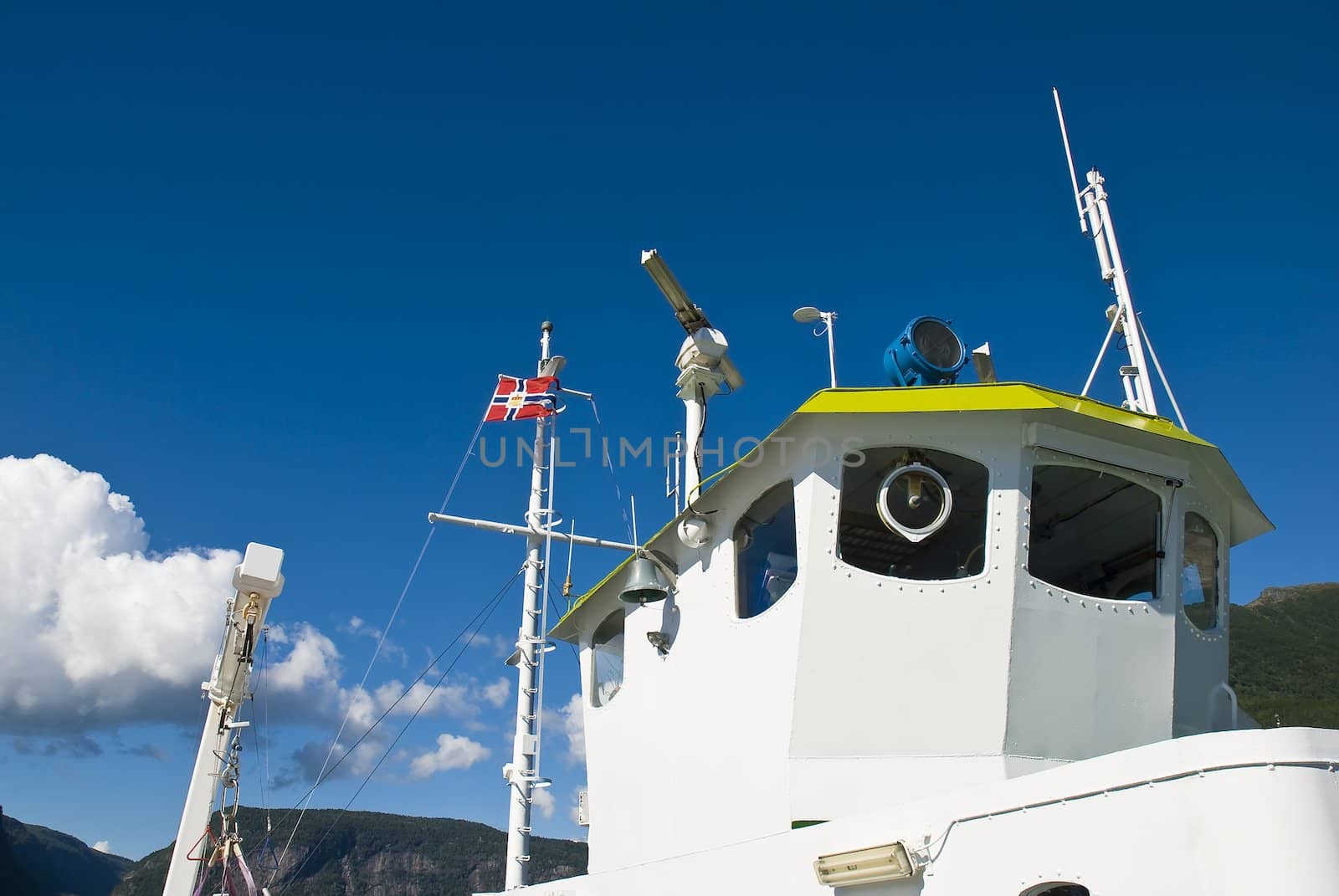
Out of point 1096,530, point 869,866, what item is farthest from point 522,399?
point 869,866

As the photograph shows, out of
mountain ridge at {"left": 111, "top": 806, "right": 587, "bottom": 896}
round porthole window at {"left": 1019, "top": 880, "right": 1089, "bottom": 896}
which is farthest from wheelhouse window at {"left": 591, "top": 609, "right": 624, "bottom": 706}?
mountain ridge at {"left": 111, "top": 806, "right": 587, "bottom": 896}

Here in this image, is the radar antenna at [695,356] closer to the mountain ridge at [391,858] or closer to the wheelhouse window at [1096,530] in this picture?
the wheelhouse window at [1096,530]

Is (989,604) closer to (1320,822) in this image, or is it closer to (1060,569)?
(1320,822)

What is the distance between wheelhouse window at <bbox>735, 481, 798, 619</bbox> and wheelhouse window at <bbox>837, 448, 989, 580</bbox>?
1.96ft

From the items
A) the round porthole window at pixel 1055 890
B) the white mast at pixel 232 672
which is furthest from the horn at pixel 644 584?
the white mast at pixel 232 672

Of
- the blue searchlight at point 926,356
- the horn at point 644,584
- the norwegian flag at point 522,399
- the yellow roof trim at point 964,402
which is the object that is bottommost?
the horn at point 644,584

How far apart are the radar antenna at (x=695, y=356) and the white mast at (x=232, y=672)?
8.14m

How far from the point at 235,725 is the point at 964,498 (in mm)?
12019

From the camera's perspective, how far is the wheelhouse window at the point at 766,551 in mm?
9586

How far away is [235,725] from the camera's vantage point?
15.8 m

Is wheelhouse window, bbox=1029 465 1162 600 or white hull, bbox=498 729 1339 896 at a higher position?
wheelhouse window, bbox=1029 465 1162 600

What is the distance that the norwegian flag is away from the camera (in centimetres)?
1992

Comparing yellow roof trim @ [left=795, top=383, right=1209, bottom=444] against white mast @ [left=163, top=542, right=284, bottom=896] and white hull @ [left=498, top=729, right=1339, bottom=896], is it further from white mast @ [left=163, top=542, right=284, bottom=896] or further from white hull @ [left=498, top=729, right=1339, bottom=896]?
white mast @ [left=163, top=542, right=284, bottom=896]

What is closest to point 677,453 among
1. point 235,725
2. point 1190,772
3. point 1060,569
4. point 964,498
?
point 964,498
